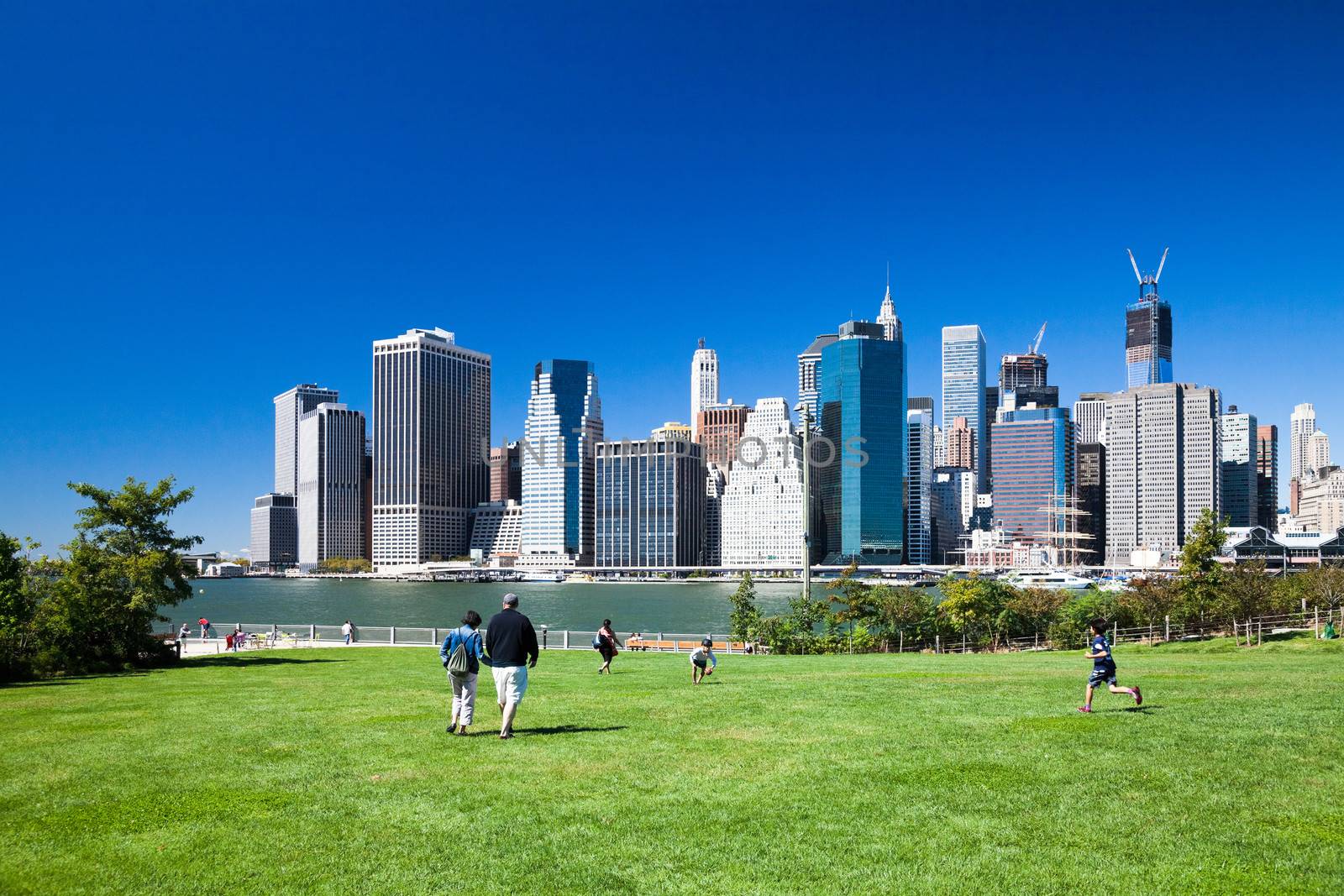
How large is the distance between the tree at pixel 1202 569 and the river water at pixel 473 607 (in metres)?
28.7

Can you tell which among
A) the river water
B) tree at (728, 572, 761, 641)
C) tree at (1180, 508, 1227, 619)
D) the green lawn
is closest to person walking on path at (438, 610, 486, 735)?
the green lawn

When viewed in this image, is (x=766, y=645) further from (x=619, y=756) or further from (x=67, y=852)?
(x=67, y=852)

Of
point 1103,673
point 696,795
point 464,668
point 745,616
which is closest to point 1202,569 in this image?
point 745,616

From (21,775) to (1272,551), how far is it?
194736 mm

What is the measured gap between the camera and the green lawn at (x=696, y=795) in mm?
7176

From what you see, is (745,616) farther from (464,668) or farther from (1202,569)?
(464,668)

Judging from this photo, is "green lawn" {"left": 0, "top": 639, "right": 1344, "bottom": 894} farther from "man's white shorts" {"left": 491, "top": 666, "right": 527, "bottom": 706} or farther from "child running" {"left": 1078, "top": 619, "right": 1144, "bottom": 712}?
"man's white shorts" {"left": 491, "top": 666, "right": 527, "bottom": 706}

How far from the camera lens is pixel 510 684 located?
486 inches

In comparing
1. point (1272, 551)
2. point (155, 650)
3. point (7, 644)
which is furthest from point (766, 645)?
point (1272, 551)

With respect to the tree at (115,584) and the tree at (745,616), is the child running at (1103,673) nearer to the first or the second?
the tree at (115,584)

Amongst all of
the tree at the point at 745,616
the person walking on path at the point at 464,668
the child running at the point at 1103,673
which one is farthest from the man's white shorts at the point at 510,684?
the tree at the point at 745,616

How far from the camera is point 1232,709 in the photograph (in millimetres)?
13219

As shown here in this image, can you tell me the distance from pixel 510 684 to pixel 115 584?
19.3 m

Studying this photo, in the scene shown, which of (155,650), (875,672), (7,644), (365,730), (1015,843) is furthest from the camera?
(155,650)
